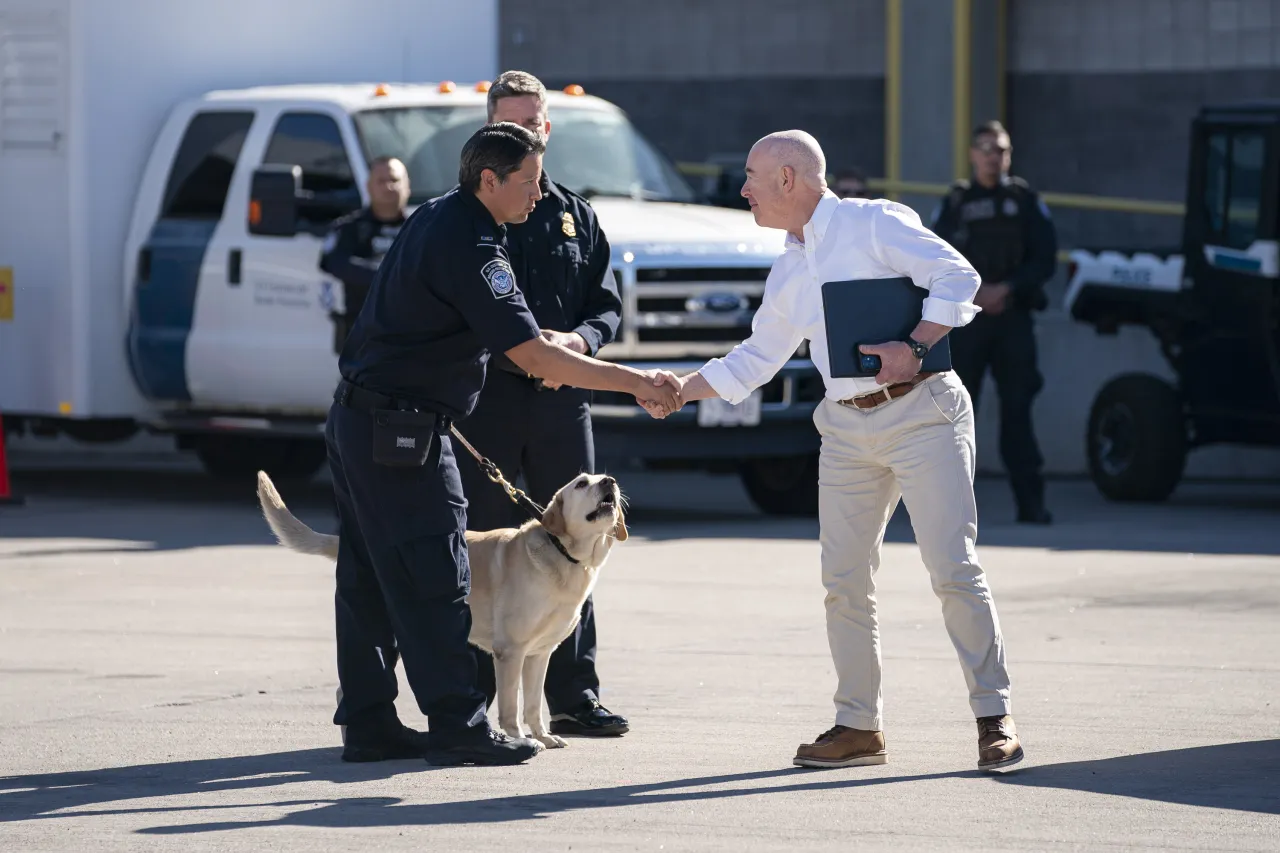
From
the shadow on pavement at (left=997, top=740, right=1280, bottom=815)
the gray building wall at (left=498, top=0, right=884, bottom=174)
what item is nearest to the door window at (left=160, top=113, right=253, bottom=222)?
the shadow on pavement at (left=997, top=740, right=1280, bottom=815)

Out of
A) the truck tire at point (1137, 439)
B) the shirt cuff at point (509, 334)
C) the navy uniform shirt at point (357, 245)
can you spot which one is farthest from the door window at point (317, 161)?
the shirt cuff at point (509, 334)

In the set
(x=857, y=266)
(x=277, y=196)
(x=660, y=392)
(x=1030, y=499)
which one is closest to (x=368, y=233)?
(x=277, y=196)

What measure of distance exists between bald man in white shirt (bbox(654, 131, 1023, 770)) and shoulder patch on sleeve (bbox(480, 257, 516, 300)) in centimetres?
76

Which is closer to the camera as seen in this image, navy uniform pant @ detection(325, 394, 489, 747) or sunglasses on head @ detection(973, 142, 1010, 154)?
navy uniform pant @ detection(325, 394, 489, 747)

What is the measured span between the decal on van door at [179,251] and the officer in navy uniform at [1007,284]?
4288mm

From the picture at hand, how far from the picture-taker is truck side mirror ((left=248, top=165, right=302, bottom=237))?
510 inches

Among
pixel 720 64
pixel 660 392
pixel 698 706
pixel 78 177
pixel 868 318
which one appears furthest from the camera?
pixel 720 64

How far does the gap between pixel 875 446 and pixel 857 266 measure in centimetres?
52

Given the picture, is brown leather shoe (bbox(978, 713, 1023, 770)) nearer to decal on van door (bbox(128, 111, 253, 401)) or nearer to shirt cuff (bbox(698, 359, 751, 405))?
shirt cuff (bbox(698, 359, 751, 405))

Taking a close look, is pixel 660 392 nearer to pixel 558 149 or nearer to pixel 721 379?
pixel 721 379

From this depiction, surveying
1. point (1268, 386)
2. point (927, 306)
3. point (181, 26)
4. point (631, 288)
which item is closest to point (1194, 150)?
point (1268, 386)

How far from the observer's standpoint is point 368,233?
12.4 metres

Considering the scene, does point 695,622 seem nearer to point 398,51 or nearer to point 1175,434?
point 1175,434

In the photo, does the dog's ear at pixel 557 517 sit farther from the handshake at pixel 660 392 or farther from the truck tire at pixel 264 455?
the truck tire at pixel 264 455
